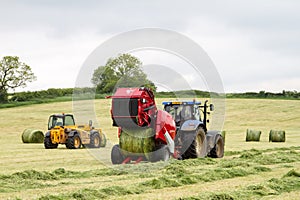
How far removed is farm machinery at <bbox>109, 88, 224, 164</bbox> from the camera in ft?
45.7

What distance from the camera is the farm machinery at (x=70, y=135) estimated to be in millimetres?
23984

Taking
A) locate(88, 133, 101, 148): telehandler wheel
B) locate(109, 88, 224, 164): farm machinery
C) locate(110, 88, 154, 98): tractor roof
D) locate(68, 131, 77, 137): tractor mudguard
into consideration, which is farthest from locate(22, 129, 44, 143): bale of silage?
locate(110, 88, 154, 98): tractor roof

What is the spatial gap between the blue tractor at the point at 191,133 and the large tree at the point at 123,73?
2.38m

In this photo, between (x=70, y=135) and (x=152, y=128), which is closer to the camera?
(x=152, y=128)

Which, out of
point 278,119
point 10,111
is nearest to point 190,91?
point 278,119

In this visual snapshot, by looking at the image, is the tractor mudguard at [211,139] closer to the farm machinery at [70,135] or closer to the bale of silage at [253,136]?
the farm machinery at [70,135]

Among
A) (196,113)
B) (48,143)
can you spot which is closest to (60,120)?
(48,143)

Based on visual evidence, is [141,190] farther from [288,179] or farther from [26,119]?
[26,119]

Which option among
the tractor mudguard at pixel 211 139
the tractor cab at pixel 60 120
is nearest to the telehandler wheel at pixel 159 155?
the tractor mudguard at pixel 211 139

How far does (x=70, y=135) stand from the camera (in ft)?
78.0

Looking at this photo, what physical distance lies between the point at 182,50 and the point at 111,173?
150 inches

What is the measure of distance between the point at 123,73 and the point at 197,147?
370 cm

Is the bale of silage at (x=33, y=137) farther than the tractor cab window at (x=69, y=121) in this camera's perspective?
Yes

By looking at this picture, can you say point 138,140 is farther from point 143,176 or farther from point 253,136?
point 253,136
